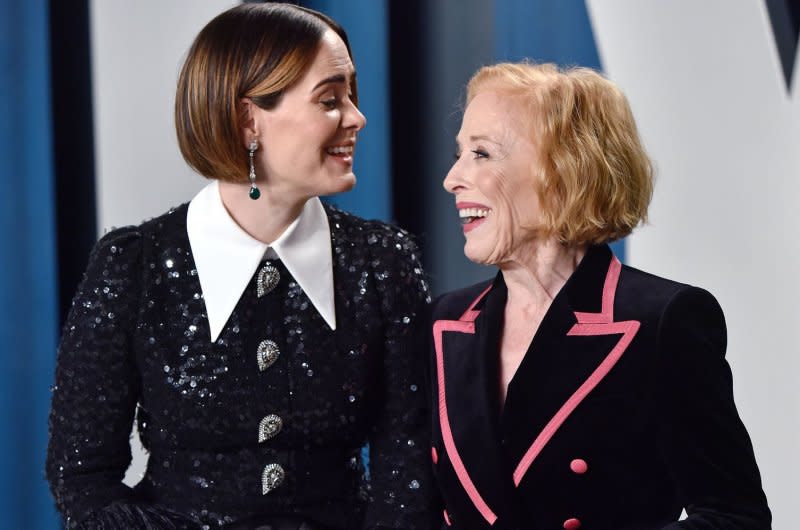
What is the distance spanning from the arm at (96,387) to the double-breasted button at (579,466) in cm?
54

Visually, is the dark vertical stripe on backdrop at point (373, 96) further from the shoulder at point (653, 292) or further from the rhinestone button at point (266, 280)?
the shoulder at point (653, 292)

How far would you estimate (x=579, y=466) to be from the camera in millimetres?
1311

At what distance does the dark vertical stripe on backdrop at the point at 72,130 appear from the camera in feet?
6.85

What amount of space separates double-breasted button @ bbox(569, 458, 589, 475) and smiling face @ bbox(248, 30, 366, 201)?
492 mm

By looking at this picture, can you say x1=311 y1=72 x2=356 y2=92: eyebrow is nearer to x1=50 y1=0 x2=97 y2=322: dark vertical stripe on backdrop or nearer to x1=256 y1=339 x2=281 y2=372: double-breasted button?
x1=256 y1=339 x2=281 y2=372: double-breasted button

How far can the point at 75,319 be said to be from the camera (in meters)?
1.50

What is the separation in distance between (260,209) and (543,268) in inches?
15.9

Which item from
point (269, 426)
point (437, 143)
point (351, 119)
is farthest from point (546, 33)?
point (269, 426)

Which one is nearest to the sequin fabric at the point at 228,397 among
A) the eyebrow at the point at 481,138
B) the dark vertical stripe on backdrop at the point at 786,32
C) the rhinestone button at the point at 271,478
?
the rhinestone button at the point at 271,478

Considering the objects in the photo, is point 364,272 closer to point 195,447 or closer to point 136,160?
point 195,447

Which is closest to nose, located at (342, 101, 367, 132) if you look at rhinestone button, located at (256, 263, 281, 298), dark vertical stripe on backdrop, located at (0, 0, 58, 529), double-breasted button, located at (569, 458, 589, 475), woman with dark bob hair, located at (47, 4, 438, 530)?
woman with dark bob hair, located at (47, 4, 438, 530)

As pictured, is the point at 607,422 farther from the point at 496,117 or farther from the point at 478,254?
the point at 496,117

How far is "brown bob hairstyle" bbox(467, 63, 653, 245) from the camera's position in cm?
136

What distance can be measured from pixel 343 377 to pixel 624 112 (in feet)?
1.67
